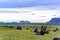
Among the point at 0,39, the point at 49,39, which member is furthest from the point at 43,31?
the point at 0,39

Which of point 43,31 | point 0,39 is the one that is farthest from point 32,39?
point 43,31

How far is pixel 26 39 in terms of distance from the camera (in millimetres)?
34500

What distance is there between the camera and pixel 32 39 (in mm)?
34344

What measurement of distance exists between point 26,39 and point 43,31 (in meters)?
9.54

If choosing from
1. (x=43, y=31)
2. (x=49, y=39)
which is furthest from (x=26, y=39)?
(x=43, y=31)

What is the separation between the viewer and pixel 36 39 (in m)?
34.3

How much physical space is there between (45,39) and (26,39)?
2.71 m

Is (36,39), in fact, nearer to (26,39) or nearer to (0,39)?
(26,39)

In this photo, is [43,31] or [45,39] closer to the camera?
[45,39]

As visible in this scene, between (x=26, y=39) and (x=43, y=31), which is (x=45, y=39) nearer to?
(x=26, y=39)

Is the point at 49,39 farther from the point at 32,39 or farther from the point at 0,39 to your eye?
the point at 0,39

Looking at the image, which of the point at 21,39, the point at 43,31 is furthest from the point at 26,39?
the point at 43,31

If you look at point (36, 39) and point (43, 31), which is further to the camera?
point (43, 31)

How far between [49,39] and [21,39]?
13.2 feet
